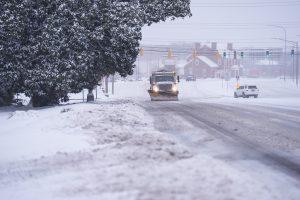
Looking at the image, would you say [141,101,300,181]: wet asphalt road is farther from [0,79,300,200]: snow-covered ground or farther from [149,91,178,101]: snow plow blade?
[149,91,178,101]: snow plow blade

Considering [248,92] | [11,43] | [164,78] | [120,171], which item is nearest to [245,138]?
[120,171]

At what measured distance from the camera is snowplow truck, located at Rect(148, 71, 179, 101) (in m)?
46.6

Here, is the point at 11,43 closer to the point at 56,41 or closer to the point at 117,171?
the point at 56,41

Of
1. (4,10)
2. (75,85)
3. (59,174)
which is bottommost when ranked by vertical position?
(59,174)

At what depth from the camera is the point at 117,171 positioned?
28.5 ft

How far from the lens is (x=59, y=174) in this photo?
897 centimetres

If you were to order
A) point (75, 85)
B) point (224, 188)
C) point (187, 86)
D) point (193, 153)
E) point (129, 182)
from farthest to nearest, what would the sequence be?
point (187, 86), point (75, 85), point (193, 153), point (129, 182), point (224, 188)

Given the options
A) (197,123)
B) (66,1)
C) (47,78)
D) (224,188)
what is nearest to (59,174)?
(224,188)

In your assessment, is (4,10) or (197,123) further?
(4,10)

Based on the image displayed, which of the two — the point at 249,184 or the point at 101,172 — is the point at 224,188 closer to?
the point at 249,184

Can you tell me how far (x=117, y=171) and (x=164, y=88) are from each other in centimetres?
3809

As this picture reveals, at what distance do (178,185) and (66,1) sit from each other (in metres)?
18.8

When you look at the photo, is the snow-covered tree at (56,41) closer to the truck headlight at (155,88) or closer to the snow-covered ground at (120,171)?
the snow-covered ground at (120,171)

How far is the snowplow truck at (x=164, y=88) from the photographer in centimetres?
4656
